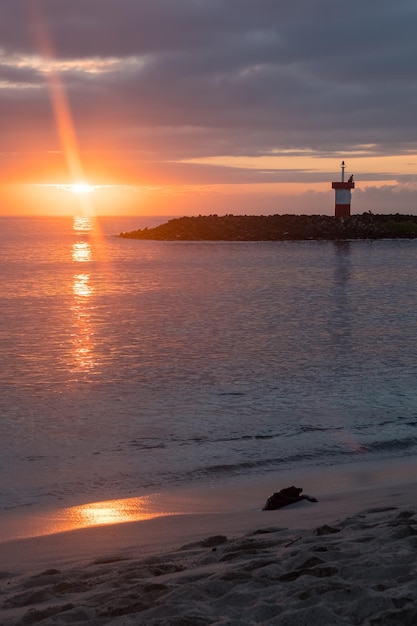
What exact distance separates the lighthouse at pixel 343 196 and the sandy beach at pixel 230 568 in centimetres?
7737

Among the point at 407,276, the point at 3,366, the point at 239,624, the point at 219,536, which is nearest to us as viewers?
the point at 239,624

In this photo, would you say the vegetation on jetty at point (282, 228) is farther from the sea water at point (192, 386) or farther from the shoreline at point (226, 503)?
the shoreline at point (226, 503)

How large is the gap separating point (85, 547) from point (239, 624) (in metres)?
2.25

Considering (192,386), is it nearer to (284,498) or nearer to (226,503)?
(226,503)

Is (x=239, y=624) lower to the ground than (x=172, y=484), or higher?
higher

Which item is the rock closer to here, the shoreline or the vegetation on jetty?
the shoreline

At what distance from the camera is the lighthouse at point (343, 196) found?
82.4 meters

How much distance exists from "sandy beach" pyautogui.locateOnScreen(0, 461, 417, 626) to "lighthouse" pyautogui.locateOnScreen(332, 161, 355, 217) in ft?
254

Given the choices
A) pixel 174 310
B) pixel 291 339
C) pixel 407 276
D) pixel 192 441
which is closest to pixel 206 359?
pixel 291 339

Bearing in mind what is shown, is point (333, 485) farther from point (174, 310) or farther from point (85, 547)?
point (174, 310)

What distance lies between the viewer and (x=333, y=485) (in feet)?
26.8

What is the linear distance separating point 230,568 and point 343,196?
8052cm

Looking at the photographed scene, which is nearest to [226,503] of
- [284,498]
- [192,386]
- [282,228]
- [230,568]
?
[284,498]

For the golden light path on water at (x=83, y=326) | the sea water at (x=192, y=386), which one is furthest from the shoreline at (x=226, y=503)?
the golden light path on water at (x=83, y=326)
